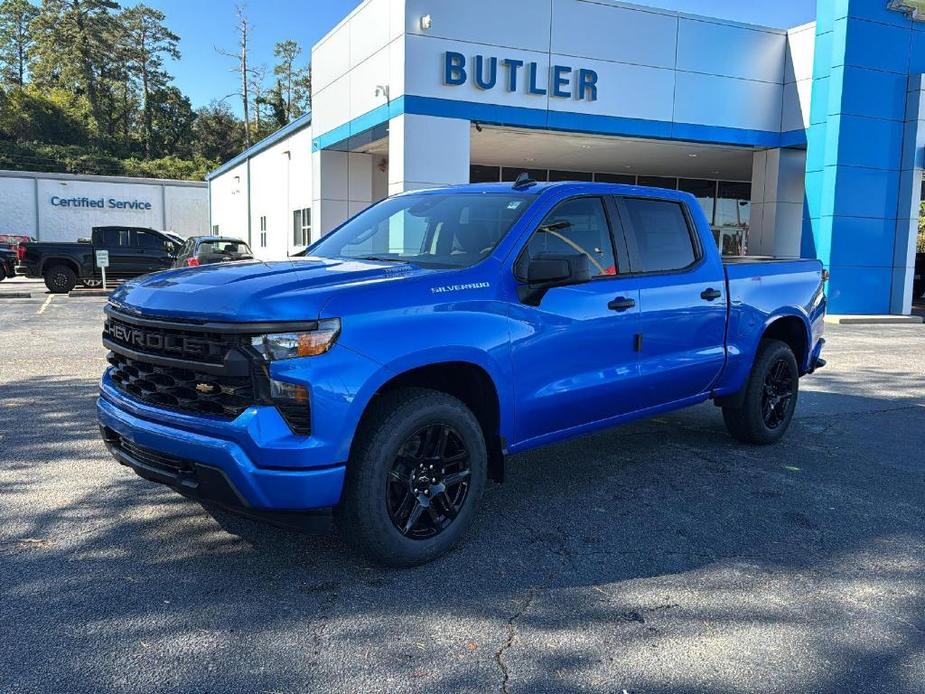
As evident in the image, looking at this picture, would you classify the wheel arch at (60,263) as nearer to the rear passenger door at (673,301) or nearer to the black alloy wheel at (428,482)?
the rear passenger door at (673,301)

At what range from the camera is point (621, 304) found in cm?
471

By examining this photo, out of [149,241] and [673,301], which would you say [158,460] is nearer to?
[673,301]

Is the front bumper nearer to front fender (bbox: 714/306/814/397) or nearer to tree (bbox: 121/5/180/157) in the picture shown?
front fender (bbox: 714/306/814/397)

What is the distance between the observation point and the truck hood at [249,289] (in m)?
3.35

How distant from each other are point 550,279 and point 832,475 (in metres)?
2.93

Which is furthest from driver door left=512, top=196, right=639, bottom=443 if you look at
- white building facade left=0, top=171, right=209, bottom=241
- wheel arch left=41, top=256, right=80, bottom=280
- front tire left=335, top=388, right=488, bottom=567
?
white building facade left=0, top=171, right=209, bottom=241

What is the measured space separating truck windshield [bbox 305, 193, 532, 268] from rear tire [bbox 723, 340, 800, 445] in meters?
2.63

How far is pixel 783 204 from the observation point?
67.0ft

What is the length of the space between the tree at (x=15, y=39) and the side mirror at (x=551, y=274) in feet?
348

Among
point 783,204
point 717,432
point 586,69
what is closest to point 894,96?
point 783,204

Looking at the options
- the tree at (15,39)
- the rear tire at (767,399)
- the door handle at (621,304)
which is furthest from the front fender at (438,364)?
the tree at (15,39)

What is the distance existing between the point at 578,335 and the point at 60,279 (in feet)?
66.1

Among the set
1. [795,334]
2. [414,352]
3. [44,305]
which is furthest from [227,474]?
[44,305]

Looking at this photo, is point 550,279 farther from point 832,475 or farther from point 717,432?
point 717,432
